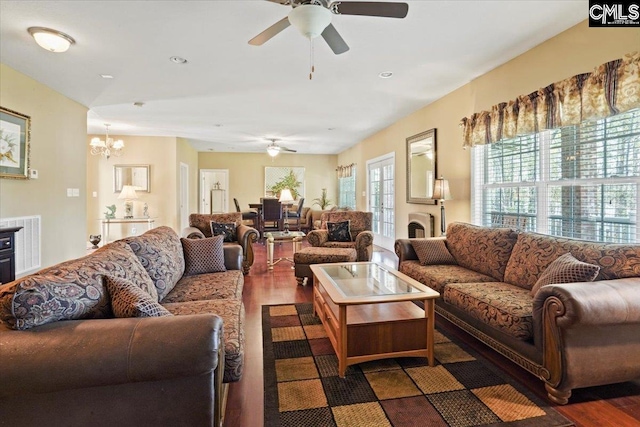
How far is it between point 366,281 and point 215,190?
8.92 meters

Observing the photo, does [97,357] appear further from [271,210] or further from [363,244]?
[271,210]

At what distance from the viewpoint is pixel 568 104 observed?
2.79m

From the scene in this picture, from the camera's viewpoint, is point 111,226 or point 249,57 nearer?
point 249,57

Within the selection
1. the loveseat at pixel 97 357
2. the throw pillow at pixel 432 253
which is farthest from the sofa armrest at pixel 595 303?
the loveseat at pixel 97 357

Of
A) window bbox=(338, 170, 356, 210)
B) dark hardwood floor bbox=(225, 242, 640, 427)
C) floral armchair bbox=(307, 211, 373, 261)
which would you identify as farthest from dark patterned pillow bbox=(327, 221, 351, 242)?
window bbox=(338, 170, 356, 210)

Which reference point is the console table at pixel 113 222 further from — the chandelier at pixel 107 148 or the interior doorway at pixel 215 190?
the interior doorway at pixel 215 190

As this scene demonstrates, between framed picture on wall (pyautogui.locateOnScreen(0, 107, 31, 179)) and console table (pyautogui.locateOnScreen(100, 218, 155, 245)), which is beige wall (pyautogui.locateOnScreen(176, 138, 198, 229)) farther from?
framed picture on wall (pyautogui.locateOnScreen(0, 107, 31, 179))

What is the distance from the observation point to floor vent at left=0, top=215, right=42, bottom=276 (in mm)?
3797

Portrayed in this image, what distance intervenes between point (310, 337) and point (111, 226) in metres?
6.09

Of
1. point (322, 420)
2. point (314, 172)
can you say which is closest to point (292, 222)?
point (314, 172)

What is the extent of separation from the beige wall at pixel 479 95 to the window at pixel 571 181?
456 mm

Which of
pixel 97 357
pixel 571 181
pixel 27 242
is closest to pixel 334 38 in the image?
pixel 97 357

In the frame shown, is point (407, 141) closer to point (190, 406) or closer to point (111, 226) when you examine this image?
point (190, 406)

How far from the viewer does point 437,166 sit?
5000mm
